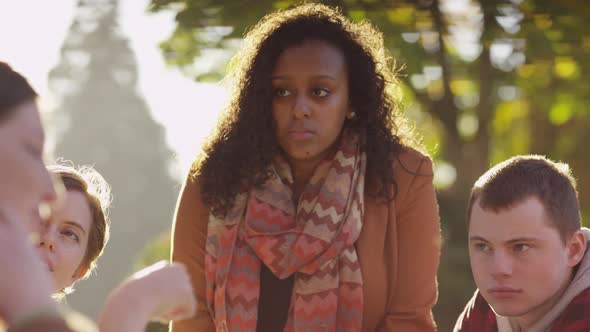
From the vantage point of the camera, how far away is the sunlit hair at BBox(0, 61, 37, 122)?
1298mm

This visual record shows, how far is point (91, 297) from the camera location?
4003cm

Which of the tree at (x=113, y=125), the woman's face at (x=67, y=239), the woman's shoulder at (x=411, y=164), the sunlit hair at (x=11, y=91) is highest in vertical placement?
the tree at (x=113, y=125)

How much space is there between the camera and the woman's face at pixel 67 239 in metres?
2.86

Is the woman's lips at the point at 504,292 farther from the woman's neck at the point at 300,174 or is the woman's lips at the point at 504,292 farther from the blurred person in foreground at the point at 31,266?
the blurred person in foreground at the point at 31,266

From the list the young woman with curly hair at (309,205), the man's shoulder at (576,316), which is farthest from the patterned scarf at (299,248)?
the man's shoulder at (576,316)

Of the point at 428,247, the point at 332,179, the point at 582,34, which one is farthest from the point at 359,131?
the point at 582,34

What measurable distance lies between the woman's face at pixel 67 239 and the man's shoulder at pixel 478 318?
1422 millimetres

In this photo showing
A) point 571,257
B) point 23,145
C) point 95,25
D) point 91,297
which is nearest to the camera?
point 23,145

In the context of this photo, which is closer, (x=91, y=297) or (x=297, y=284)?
(x=297, y=284)

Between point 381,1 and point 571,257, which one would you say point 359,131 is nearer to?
point 571,257

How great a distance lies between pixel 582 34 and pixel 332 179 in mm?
4679

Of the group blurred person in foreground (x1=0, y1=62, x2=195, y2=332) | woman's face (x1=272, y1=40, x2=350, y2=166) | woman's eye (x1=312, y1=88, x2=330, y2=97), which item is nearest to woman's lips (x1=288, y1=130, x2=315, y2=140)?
woman's face (x1=272, y1=40, x2=350, y2=166)

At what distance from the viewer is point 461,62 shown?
1052cm

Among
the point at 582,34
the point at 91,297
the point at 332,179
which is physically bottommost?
the point at 91,297
